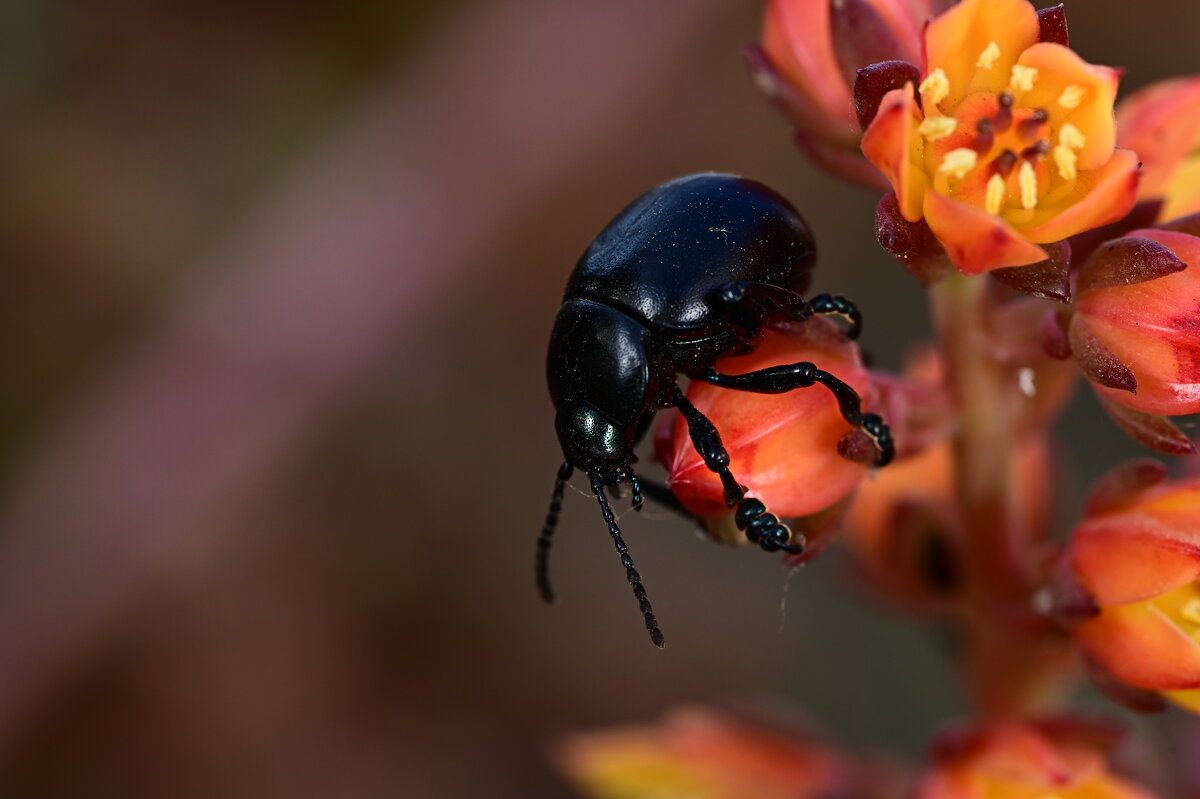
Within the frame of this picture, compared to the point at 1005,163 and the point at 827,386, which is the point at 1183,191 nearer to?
the point at 1005,163

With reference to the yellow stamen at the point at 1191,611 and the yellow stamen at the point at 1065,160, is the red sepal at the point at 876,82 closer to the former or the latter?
the yellow stamen at the point at 1065,160

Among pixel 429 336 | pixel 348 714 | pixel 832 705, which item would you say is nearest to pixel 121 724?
pixel 348 714

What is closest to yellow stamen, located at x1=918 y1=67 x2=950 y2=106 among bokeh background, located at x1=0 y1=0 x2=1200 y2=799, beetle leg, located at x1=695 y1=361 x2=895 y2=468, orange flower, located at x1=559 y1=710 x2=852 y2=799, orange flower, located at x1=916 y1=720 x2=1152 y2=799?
beetle leg, located at x1=695 y1=361 x2=895 y2=468

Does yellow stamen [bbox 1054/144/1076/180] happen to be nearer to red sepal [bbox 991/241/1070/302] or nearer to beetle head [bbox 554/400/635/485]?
red sepal [bbox 991/241/1070/302]

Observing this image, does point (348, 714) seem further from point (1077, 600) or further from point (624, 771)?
point (1077, 600)

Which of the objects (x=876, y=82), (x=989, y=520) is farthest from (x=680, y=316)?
(x=989, y=520)

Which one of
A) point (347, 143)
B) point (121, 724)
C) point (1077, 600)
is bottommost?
point (121, 724)

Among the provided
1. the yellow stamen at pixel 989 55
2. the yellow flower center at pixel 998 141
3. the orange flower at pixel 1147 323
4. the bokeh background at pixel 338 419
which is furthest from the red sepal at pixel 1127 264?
the bokeh background at pixel 338 419

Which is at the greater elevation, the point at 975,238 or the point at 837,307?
the point at 975,238
